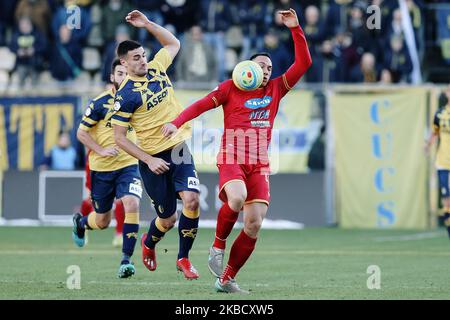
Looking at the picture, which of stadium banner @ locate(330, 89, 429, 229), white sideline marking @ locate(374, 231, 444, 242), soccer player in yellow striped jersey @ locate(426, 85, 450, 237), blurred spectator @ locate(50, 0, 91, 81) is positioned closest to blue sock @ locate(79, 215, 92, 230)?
white sideline marking @ locate(374, 231, 444, 242)

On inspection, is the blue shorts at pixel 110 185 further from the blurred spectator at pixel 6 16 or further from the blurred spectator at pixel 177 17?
the blurred spectator at pixel 6 16

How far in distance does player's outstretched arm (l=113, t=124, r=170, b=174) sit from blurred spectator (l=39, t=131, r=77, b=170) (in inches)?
437

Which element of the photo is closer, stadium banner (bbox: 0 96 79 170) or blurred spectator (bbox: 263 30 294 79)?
blurred spectator (bbox: 263 30 294 79)

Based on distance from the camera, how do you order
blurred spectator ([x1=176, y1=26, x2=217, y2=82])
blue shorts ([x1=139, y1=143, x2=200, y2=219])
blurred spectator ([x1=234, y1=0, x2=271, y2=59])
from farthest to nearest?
blurred spectator ([x1=234, y1=0, x2=271, y2=59]) < blurred spectator ([x1=176, y1=26, x2=217, y2=82]) < blue shorts ([x1=139, y1=143, x2=200, y2=219])

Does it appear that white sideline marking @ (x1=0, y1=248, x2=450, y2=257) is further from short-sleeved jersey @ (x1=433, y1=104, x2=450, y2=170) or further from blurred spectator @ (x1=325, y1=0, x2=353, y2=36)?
blurred spectator @ (x1=325, y1=0, x2=353, y2=36)

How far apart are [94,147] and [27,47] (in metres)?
10.8

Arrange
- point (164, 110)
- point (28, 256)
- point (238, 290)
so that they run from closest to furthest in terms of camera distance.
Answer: point (238, 290)
point (164, 110)
point (28, 256)

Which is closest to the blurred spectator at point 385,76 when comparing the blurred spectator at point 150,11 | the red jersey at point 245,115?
the blurred spectator at point 150,11

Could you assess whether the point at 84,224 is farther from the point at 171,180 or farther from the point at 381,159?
the point at 381,159

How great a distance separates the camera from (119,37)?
23.1m

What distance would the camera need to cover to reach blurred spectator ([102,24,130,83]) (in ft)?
75.4
